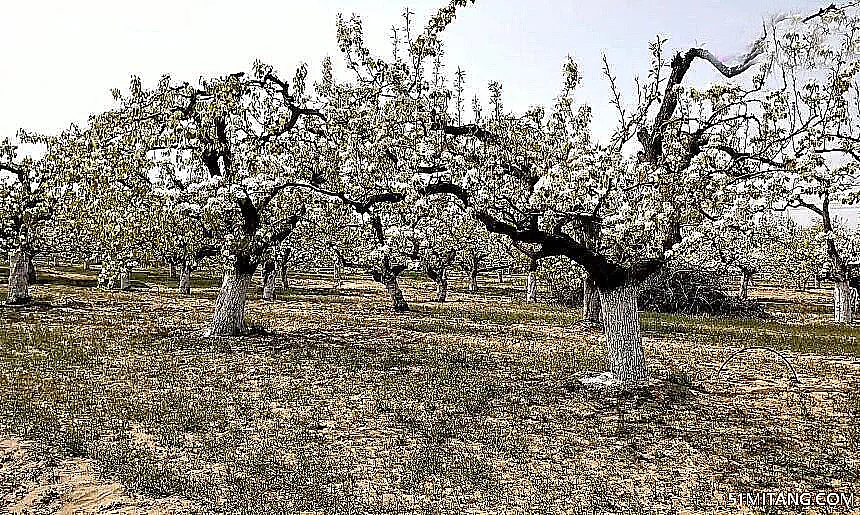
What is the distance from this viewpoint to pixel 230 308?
19.2m

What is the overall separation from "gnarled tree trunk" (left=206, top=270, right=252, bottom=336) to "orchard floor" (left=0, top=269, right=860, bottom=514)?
0.87 m

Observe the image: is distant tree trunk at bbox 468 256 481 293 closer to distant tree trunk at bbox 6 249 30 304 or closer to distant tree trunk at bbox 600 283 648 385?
distant tree trunk at bbox 600 283 648 385

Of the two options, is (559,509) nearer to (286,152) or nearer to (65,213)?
(286,152)

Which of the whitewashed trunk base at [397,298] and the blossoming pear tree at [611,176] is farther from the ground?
the blossoming pear tree at [611,176]

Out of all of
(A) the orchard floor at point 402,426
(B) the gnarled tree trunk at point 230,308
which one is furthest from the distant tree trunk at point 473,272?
(B) the gnarled tree trunk at point 230,308

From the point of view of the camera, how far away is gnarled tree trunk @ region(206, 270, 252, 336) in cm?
1891

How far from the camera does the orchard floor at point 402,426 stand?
24.7ft

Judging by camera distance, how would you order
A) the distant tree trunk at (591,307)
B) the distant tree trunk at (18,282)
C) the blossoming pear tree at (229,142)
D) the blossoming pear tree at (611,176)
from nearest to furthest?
the blossoming pear tree at (611,176) < the blossoming pear tree at (229,142) < the distant tree trunk at (591,307) < the distant tree trunk at (18,282)

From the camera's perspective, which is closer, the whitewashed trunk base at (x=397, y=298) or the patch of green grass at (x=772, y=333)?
the patch of green grass at (x=772, y=333)

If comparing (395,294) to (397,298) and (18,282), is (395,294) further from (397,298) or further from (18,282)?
(18,282)

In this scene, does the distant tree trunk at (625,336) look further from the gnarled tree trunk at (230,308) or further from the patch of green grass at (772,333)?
the gnarled tree trunk at (230,308)

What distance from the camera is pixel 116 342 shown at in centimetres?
1805

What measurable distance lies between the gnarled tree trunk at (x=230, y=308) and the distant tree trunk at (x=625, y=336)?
9959mm

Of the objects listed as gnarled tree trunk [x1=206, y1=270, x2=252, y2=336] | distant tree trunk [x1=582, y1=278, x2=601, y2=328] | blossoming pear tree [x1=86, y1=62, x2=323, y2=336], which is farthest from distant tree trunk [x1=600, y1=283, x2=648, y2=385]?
distant tree trunk [x1=582, y1=278, x2=601, y2=328]
